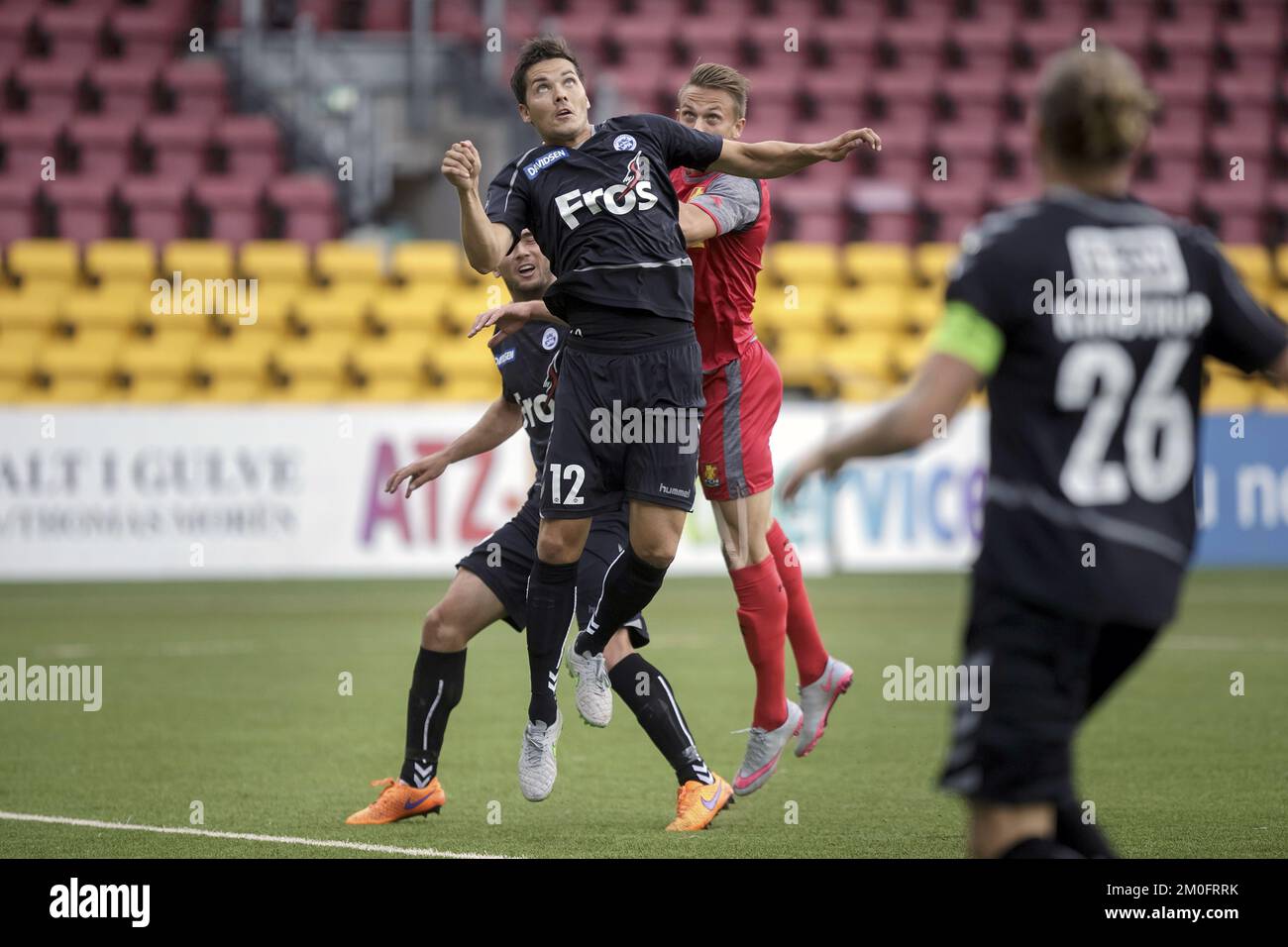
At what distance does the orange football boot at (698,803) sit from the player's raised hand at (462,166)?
218 cm

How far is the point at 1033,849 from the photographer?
3.33 meters

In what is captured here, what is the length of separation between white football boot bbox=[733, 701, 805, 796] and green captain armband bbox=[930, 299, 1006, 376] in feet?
10.7

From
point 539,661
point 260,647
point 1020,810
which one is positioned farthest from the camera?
point 260,647

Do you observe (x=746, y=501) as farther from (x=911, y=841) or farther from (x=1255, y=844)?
(x=1255, y=844)

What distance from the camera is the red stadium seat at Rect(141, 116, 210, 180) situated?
19.1m

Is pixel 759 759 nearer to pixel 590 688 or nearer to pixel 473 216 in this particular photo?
pixel 590 688

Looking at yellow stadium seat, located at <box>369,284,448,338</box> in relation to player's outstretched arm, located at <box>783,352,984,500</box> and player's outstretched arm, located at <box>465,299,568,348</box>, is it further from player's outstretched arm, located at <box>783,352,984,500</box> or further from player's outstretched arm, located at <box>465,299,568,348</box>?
player's outstretched arm, located at <box>783,352,984,500</box>

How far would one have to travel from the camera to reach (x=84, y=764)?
7.20 meters

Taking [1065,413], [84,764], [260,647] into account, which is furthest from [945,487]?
[1065,413]

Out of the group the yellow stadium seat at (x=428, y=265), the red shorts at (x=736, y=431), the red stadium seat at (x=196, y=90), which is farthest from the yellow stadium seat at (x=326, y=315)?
the red shorts at (x=736, y=431)

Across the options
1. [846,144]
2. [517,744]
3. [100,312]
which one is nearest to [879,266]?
[100,312]

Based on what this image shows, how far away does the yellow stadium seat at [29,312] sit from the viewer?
17.0 metres

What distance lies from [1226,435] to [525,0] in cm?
1039

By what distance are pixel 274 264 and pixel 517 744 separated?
422 inches
